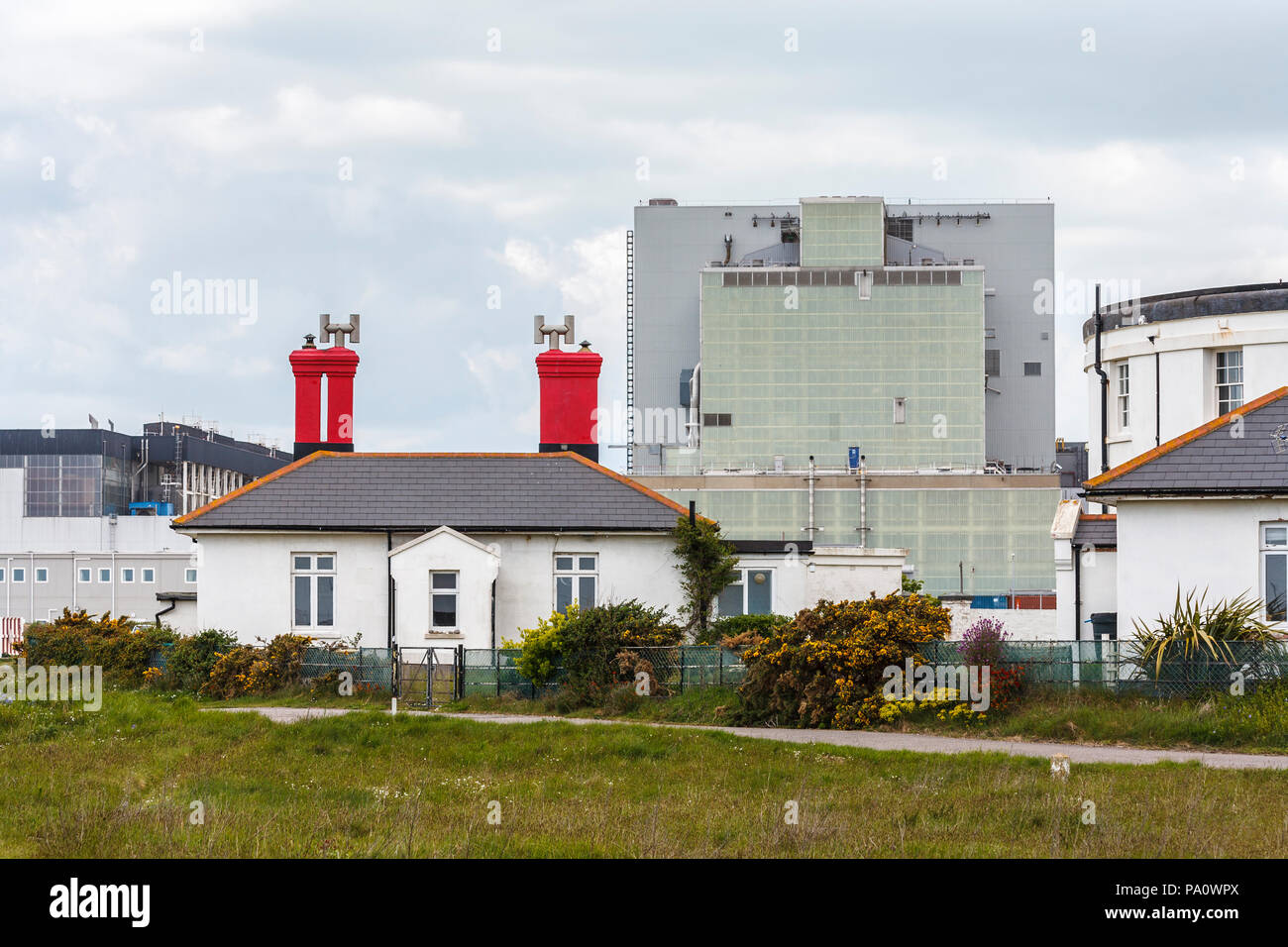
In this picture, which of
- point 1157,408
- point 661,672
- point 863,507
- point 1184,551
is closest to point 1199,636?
point 1184,551

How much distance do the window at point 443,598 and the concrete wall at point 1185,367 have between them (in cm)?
2664

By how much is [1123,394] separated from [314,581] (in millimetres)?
31911

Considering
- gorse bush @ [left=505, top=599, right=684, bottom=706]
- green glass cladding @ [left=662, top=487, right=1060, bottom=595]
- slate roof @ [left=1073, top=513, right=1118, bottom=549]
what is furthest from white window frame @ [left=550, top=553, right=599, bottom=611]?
green glass cladding @ [left=662, top=487, right=1060, bottom=595]

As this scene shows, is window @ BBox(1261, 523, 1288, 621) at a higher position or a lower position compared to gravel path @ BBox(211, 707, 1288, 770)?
higher

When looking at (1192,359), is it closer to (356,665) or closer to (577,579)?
(577,579)

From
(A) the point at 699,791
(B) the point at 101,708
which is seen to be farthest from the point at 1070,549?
(B) the point at 101,708

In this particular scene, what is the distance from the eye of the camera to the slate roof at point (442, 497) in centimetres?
3441

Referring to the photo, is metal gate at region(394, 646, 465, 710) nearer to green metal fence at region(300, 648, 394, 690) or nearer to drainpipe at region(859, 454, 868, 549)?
green metal fence at region(300, 648, 394, 690)

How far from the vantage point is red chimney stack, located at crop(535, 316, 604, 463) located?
3866 centimetres

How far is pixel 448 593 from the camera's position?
3378 cm

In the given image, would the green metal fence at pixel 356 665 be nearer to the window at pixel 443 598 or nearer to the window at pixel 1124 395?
the window at pixel 443 598

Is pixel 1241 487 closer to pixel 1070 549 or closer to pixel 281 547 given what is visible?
pixel 1070 549

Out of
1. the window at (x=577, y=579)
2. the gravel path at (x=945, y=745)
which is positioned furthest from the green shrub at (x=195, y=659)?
the window at (x=577, y=579)

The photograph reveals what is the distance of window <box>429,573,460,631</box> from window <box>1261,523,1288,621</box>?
683 inches
